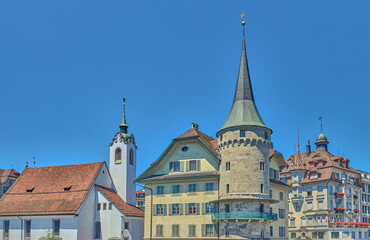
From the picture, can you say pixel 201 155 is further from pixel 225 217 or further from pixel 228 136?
pixel 225 217

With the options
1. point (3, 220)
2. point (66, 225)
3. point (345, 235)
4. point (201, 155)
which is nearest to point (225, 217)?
point (201, 155)

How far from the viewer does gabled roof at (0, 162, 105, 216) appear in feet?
198

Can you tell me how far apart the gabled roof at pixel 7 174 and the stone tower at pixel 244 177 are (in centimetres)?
6055

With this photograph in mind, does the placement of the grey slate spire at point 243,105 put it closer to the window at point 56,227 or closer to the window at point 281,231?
the window at point 281,231

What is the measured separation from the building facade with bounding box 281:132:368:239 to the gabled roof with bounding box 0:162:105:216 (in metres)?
41.7

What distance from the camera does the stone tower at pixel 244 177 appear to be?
49.5m

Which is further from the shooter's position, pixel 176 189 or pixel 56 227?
pixel 56 227

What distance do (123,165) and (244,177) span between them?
23.3m

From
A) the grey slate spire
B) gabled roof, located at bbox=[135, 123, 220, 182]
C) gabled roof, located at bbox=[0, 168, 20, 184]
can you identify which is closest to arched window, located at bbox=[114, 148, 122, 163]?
gabled roof, located at bbox=[135, 123, 220, 182]

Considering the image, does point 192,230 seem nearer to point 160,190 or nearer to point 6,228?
point 160,190

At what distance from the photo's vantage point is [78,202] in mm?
59375

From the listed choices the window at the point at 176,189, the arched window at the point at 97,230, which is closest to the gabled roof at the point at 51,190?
the arched window at the point at 97,230

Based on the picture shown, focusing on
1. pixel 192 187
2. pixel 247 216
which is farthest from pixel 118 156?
pixel 247 216

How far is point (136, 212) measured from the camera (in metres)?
62.2
